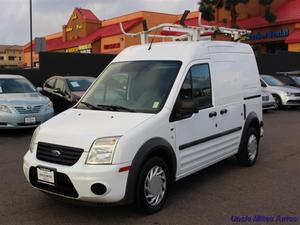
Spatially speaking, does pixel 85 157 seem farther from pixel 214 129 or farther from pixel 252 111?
pixel 252 111

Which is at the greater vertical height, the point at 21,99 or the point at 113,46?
the point at 113,46

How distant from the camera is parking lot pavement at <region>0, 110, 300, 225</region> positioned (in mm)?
4781

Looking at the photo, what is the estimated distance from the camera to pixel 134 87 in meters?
5.54

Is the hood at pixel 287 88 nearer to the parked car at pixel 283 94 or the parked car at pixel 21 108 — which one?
the parked car at pixel 283 94

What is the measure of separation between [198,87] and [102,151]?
189cm

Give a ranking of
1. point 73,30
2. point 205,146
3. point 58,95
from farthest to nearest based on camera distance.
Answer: point 73,30, point 58,95, point 205,146

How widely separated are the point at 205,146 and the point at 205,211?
1.07 meters

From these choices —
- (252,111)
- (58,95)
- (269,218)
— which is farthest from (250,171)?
(58,95)

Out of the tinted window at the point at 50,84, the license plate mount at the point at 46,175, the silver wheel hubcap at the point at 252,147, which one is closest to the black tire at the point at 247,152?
the silver wheel hubcap at the point at 252,147

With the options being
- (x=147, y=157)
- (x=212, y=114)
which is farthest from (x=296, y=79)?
(x=147, y=157)

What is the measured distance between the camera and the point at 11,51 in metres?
112

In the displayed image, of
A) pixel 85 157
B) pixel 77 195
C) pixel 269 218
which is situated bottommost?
pixel 269 218

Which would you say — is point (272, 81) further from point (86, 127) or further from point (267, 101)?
point (86, 127)

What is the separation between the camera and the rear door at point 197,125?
536 centimetres
